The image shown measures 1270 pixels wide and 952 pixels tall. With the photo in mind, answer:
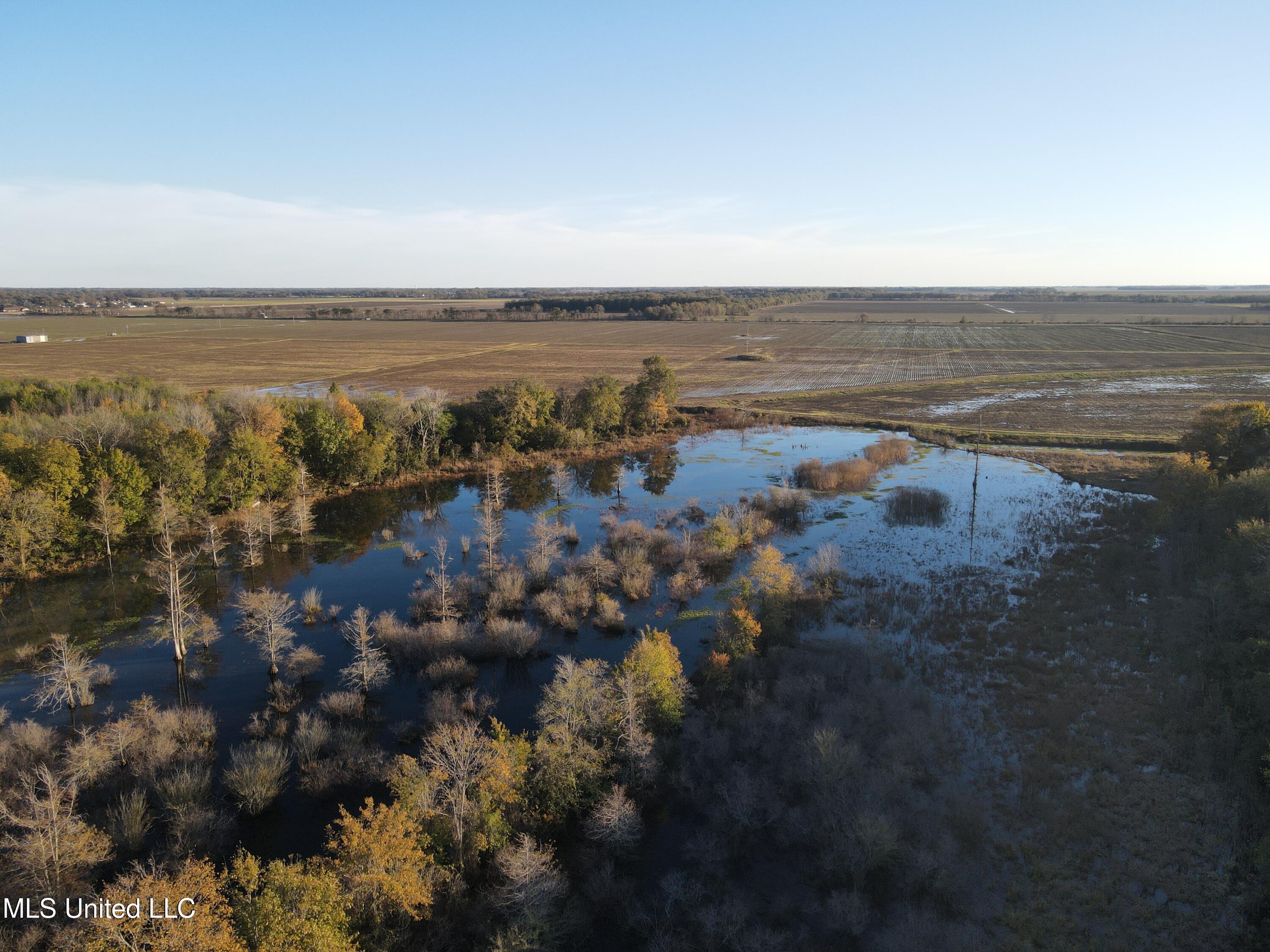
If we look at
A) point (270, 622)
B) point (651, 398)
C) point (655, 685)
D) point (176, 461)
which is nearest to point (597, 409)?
point (651, 398)

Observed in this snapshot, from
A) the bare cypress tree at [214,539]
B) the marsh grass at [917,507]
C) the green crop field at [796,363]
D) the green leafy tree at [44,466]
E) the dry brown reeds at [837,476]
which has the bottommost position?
the bare cypress tree at [214,539]

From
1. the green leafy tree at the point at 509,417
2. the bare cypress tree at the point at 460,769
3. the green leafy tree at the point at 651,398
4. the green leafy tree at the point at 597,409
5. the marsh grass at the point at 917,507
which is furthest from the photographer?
the green leafy tree at the point at 651,398

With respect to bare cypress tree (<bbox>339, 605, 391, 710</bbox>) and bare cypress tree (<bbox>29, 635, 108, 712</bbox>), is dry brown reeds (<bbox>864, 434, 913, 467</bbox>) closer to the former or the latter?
bare cypress tree (<bbox>339, 605, 391, 710</bbox>)

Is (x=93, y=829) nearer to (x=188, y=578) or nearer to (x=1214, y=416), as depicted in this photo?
(x=188, y=578)

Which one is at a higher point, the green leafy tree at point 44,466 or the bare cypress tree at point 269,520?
the green leafy tree at point 44,466

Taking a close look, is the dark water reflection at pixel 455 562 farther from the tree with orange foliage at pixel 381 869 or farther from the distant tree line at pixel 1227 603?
the distant tree line at pixel 1227 603

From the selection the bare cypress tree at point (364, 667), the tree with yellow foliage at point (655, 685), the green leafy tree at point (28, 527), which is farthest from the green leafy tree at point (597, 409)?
the tree with yellow foliage at point (655, 685)

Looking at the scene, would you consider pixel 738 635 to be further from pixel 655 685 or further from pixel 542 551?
pixel 542 551

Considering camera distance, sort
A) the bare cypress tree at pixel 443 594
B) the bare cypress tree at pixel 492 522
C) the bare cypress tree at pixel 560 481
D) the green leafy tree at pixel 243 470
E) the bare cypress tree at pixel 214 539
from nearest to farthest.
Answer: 1. the bare cypress tree at pixel 443 594
2. the bare cypress tree at pixel 492 522
3. the bare cypress tree at pixel 214 539
4. the green leafy tree at pixel 243 470
5. the bare cypress tree at pixel 560 481
